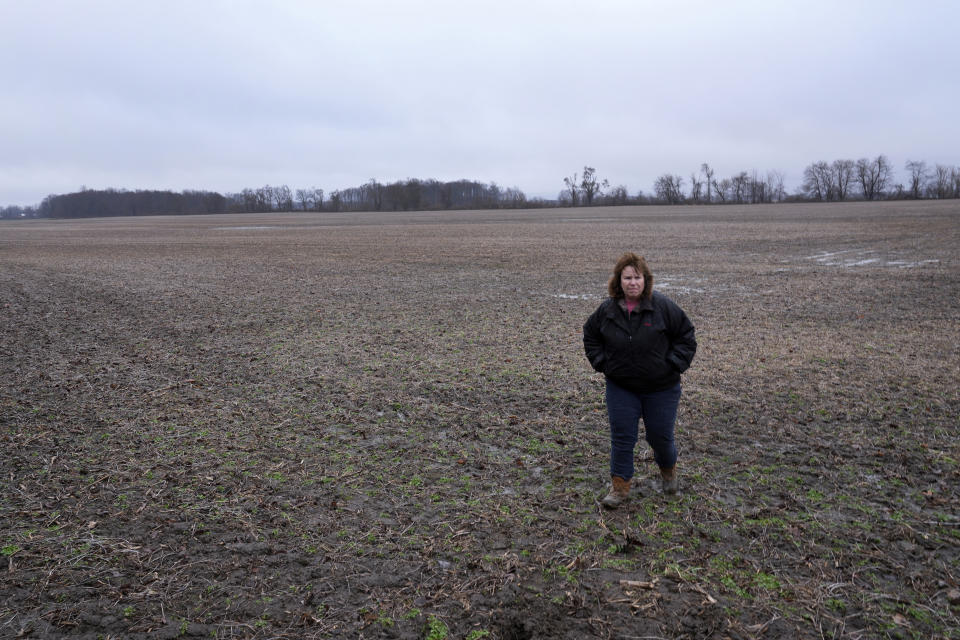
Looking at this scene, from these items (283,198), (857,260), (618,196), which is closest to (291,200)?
(283,198)

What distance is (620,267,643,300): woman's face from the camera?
4441 mm

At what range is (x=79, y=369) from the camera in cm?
866

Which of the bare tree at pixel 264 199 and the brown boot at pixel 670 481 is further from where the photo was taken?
the bare tree at pixel 264 199

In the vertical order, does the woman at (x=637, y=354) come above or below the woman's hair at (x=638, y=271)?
below

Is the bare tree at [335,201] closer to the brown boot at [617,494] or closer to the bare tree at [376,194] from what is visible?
the bare tree at [376,194]

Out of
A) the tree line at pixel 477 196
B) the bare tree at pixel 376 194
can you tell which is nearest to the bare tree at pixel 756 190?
the tree line at pixel 477 196

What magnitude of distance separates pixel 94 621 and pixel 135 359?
655 centimetres

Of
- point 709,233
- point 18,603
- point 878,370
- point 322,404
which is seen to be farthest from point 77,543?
point 709,233

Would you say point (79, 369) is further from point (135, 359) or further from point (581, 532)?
point (581, 532)

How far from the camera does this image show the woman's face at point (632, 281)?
4.44m

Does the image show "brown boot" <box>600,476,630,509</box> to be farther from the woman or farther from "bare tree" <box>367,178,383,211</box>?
"bare tree" <box>367,178,383,211</box>

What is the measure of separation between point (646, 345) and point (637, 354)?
0.31ft

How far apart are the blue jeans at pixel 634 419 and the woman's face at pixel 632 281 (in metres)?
0.76

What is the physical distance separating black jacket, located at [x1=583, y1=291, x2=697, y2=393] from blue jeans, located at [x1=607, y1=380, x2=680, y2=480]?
70 mm
